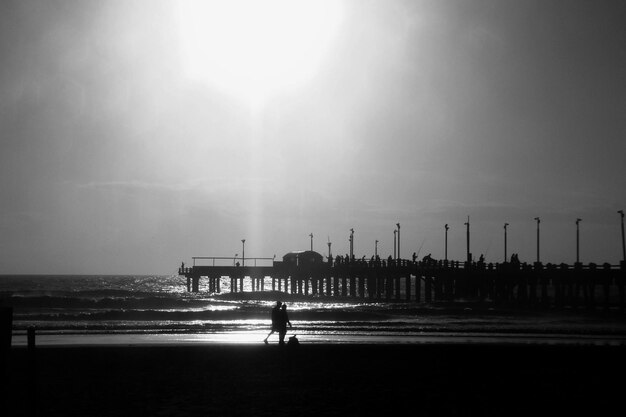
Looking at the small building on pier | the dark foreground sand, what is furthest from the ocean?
the small building on pier

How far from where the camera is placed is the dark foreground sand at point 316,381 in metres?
11.7

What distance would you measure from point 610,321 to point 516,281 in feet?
55.3

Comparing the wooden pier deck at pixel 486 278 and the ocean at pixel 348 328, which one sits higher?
the wooden pier deck at pixel 486 278

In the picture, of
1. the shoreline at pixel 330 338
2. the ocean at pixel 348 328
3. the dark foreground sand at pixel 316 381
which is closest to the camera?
the dark foreground sand at pixel 316 381

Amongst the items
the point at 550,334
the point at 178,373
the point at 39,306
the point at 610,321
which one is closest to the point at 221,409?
the point at 178,373

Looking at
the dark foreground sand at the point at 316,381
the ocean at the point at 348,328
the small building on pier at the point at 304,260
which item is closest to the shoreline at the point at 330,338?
the ocean at the point at 348,328

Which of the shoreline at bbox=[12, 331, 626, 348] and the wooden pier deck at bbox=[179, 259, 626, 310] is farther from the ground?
the wooden pier deck at bbox=[179, 259, 626, 310]

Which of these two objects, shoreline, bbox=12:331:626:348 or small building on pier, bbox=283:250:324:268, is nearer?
shoreline, bbox=12:331:626:348

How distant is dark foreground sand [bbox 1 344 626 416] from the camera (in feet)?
38.2

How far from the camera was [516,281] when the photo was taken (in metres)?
59.4

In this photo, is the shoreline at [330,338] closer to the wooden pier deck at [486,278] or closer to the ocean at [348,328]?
the ocean at [348,328]

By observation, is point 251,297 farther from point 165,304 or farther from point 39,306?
point 39,306

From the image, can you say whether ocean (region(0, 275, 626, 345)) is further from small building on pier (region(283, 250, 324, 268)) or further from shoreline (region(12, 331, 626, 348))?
small building on pier (region(283, 250, 324, 268))

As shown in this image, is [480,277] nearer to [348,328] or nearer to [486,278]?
[486,278]
